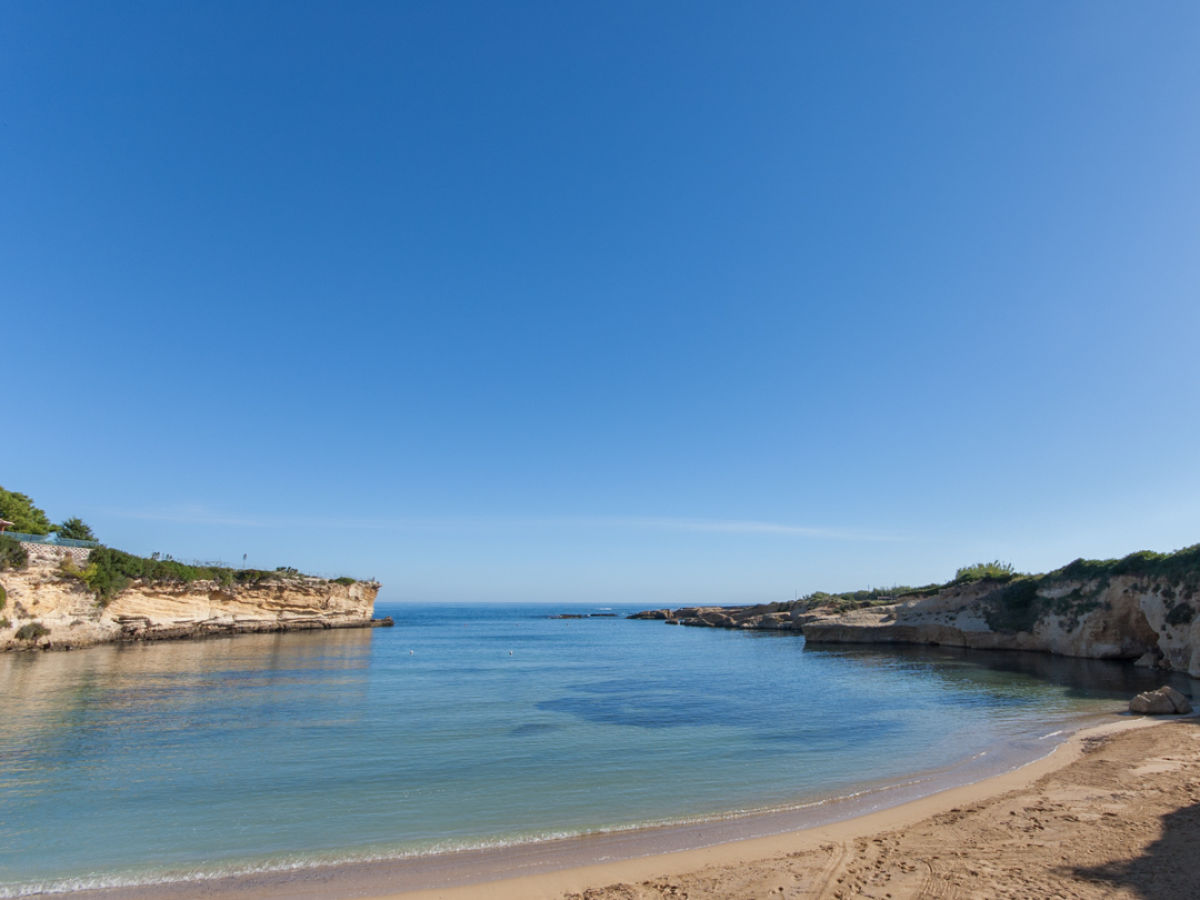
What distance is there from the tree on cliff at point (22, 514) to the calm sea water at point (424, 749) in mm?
28756

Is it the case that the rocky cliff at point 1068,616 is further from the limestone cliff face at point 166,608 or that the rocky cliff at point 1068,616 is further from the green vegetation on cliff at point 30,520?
the green vegetation on cliff at point 30,520

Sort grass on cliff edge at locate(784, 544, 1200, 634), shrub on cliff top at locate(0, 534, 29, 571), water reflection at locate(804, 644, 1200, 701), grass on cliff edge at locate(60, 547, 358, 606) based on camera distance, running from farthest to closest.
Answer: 1. grass on cliff edge at locate(60, 547, 358, 606)
2. shrub on cliff top at locate(0, 534, 29, 571)
3. grass on cliff edge at locate(784, 544, 1200, 634)
4. water reflection at locate(804, 644, 1200, 701)

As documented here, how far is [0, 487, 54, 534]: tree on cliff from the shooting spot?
51.0 metres

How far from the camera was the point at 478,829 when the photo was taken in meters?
9.71

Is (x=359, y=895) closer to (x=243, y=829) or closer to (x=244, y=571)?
(x=243, y=829)

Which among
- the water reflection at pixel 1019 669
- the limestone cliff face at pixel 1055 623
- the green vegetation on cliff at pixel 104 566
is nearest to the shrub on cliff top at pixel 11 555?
the green vegetation on cliff at pixel 104 566

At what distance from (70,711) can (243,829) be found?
14735mm

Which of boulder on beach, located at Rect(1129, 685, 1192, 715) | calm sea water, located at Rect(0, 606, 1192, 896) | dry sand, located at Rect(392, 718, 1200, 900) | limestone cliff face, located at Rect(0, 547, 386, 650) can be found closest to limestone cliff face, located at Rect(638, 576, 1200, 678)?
calm sea water, located at Rect(0, 606, 1192, 896)

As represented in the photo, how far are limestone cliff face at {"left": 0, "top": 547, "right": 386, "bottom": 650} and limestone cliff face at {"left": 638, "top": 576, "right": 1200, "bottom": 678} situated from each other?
5246cm

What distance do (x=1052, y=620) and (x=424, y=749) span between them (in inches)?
1622

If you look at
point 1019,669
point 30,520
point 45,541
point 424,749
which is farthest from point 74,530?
point 1019,669

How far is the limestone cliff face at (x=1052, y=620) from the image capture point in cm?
2841

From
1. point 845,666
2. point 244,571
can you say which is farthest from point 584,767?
point 244,571

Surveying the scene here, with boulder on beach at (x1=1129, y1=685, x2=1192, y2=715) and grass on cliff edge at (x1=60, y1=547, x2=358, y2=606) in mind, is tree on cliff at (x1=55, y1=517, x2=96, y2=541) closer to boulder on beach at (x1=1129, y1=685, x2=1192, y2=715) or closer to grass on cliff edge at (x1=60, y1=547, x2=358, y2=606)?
grass on cliff edge at (x1=60, y1=547, x2=358, y2=606)
